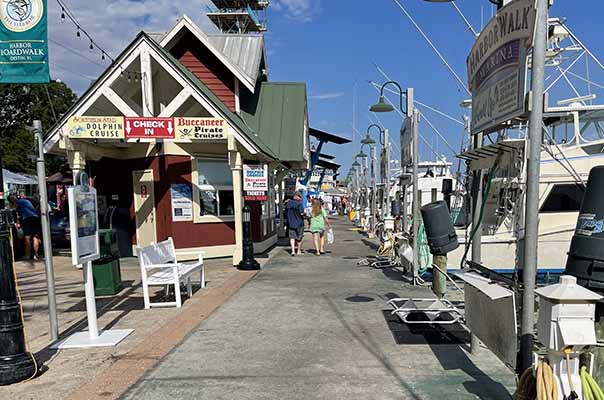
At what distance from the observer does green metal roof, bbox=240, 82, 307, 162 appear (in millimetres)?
15516

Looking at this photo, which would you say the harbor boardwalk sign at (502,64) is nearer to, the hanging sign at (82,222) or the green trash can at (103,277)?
the hanging sign at (82,222)

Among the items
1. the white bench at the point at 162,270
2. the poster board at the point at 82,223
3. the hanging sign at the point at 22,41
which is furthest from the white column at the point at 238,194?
the hanging sign at the point at 22,41

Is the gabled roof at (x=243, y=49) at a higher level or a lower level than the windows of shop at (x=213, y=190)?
higher

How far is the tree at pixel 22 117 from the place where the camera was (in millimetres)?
37312

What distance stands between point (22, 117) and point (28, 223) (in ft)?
104

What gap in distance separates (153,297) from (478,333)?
583 centimetres

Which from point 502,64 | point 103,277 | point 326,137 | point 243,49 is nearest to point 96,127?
point 103,277

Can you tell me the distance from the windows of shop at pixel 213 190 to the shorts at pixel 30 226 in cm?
503

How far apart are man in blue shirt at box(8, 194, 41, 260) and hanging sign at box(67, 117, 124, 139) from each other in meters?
4.31

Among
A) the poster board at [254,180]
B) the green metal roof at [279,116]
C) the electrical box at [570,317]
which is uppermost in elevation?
the green metal roof at [279,116]

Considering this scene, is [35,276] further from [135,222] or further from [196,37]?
[196,37]

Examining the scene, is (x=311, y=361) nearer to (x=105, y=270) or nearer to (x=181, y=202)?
(x=105, y=270)

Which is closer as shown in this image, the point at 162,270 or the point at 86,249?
the point at 86,249

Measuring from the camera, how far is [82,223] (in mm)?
5543
